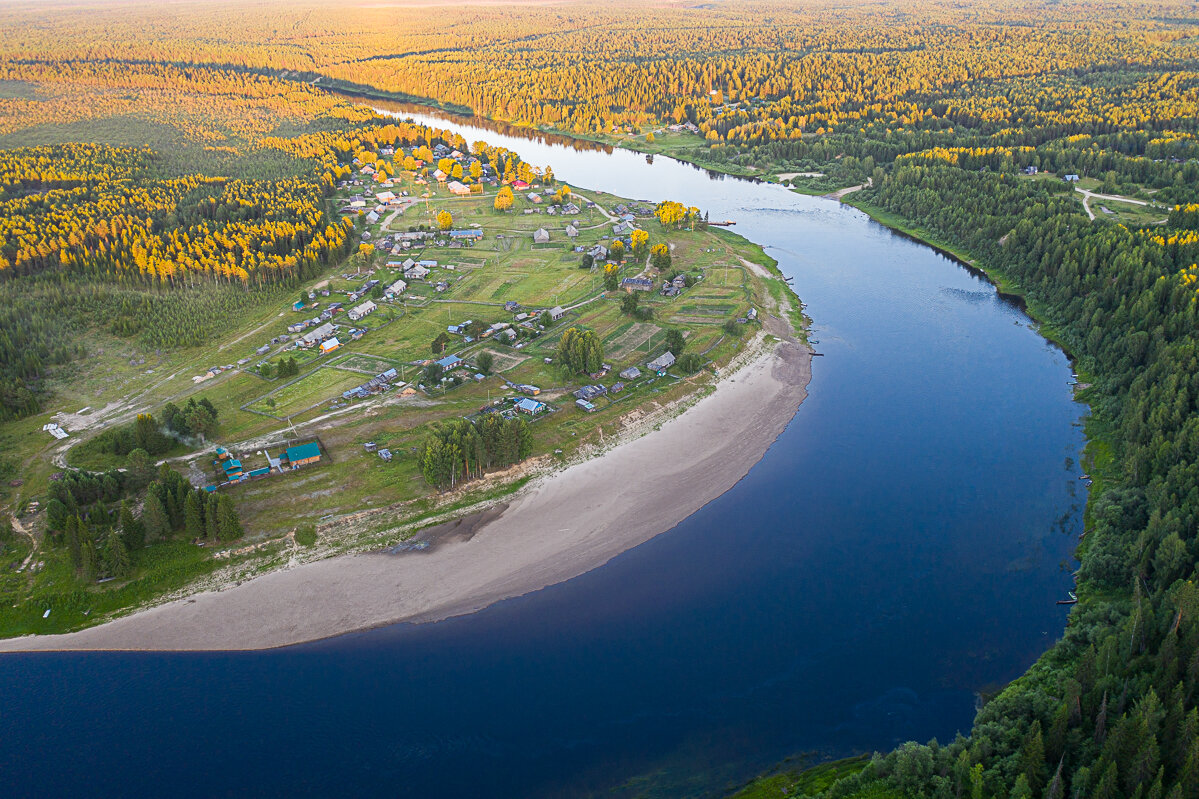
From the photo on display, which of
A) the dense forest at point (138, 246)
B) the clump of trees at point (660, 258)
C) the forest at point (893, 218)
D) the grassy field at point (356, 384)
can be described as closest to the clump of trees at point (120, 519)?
the forest at point (893, 218)

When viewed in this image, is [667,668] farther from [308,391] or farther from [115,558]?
[308,391]

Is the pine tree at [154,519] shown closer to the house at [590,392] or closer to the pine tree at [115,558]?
the pine tree at [115,558]

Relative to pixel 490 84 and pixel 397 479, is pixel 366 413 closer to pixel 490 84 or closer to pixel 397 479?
pixel 397 479

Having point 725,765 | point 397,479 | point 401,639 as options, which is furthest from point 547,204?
point 725,765

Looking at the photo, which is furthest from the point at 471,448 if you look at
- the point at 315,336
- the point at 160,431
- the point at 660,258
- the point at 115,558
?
A: the point at 660,258

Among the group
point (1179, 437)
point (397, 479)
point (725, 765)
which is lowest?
point (725, 765)

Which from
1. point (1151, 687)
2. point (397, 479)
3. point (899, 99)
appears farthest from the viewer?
point (899, 99)

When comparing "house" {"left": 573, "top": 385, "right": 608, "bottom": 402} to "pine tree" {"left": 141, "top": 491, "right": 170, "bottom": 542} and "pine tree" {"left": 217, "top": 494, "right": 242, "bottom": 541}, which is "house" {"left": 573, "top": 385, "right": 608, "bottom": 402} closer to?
"pine tree" {"left": 217, "top": 494, "right": 242, "bottom": 541}
